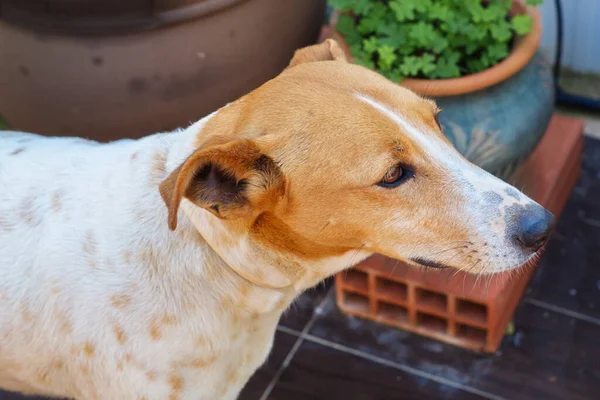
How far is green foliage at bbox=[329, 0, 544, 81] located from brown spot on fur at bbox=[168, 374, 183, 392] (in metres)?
1.33

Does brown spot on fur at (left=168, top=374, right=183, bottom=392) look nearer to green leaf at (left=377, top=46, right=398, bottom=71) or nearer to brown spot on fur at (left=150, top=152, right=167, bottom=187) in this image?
brown spot on fur at (left=150, top=152, right=167, bottom=187)

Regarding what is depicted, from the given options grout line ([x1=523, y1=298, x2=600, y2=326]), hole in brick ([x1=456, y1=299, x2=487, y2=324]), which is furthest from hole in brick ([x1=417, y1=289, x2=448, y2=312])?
grout line ([x1=523, y1=298, x2=600, y2=326])

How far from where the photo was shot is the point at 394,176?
1.84 m

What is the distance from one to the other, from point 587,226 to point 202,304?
1.92m

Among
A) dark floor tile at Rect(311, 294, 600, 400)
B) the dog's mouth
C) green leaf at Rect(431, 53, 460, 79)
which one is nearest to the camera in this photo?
the dog's mouth

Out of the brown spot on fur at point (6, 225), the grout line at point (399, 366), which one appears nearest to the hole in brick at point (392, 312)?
the grout line at point (399, 366)

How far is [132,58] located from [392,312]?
1.29m

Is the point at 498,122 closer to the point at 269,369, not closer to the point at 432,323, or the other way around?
the point at 432,323

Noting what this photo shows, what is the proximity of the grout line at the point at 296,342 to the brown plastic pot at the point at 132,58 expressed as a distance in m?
0.84

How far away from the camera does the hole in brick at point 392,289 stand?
2947 mm

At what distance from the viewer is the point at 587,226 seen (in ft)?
10.8

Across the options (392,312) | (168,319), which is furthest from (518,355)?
(168,319)

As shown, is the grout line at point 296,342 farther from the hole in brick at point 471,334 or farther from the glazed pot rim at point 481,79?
the glazed pot rim at point 481,79

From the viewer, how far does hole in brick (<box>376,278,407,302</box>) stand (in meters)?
2.95
